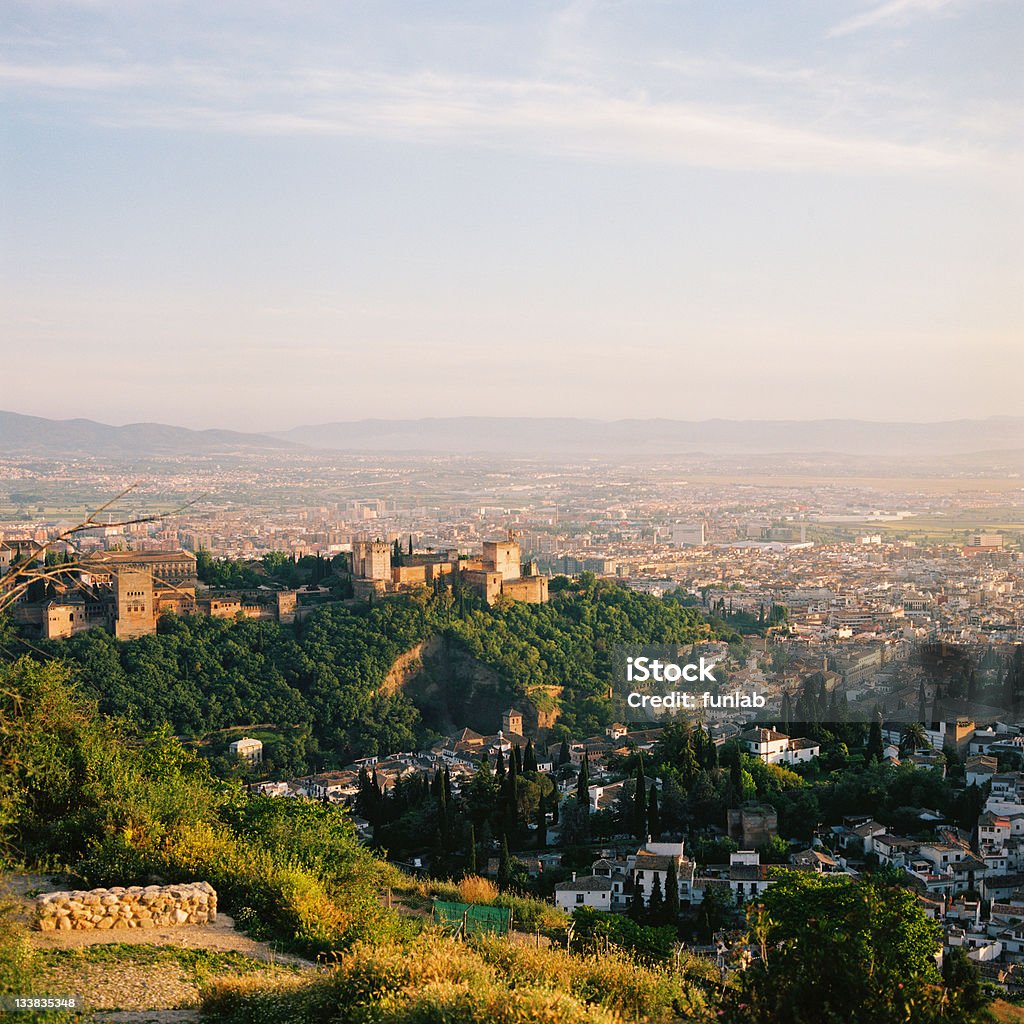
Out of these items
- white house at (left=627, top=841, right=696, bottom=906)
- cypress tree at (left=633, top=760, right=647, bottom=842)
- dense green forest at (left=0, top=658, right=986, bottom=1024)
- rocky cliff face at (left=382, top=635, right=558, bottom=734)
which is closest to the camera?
dense green forest at (left=0, top=658, right=986, bottom=1024)

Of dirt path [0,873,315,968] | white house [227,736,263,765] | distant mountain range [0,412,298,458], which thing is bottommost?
white house [227,736,263,765]

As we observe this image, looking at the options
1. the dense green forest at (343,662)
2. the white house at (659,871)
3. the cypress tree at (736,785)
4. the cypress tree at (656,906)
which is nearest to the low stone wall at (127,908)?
the cypress tree at (656,906)

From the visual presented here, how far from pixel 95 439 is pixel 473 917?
169ft

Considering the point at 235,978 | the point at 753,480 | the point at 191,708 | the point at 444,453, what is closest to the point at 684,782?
the point at 191,708

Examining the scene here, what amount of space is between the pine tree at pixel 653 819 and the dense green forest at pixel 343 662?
788 cm

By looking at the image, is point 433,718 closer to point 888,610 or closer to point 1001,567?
point 888,610

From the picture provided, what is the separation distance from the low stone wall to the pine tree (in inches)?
341

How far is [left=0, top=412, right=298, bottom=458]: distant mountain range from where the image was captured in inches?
1945

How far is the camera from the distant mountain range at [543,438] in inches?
2055

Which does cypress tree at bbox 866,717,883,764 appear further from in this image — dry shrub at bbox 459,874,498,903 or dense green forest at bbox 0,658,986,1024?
dry shrub at bbox 459,874,498,903

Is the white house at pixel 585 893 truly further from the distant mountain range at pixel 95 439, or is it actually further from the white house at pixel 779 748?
the distant mountain range at pixel 95 439

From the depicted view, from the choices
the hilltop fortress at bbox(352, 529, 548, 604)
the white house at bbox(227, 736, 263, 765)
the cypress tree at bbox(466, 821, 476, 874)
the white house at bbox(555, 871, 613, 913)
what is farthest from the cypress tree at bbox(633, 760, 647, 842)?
the hilltop fortress at bbox(352, 529, 548, 604)

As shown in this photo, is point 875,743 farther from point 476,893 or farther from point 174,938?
point 174,938

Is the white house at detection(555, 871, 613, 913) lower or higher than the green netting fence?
lower
